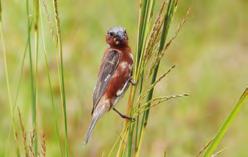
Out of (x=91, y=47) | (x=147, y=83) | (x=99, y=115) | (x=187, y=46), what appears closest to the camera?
(x=147, y=83)

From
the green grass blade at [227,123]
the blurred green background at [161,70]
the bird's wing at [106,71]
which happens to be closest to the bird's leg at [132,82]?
the bird's wing at [106,71]

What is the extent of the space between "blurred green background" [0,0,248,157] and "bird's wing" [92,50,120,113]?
1.84 meters

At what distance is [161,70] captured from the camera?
222 inches

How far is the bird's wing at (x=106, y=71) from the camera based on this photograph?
7.97 feet

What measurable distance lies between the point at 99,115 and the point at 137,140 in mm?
238

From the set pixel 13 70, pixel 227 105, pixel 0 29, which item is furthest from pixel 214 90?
pixel 0 29

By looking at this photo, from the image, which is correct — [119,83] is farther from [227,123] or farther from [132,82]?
[227,123]

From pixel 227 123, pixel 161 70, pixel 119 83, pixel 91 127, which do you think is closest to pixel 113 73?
pixel 119 83

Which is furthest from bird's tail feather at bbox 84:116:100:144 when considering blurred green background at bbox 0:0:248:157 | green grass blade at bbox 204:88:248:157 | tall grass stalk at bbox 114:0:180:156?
blurred green background at bbox 0:0:248:157

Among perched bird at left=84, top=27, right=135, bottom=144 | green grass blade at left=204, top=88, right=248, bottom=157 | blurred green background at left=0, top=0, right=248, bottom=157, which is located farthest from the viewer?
blurred green background at left=0, top=0, right=248, bottom=157

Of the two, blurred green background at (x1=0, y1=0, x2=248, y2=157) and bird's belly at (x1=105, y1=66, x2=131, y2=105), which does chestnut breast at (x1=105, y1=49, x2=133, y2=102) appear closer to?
bird's belly at (x1=105, y1=66, x2=131, y2=105)

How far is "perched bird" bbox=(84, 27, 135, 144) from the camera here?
2.37 m

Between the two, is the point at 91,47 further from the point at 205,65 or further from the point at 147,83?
the point at 147,83

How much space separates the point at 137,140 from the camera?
7.54 feet
